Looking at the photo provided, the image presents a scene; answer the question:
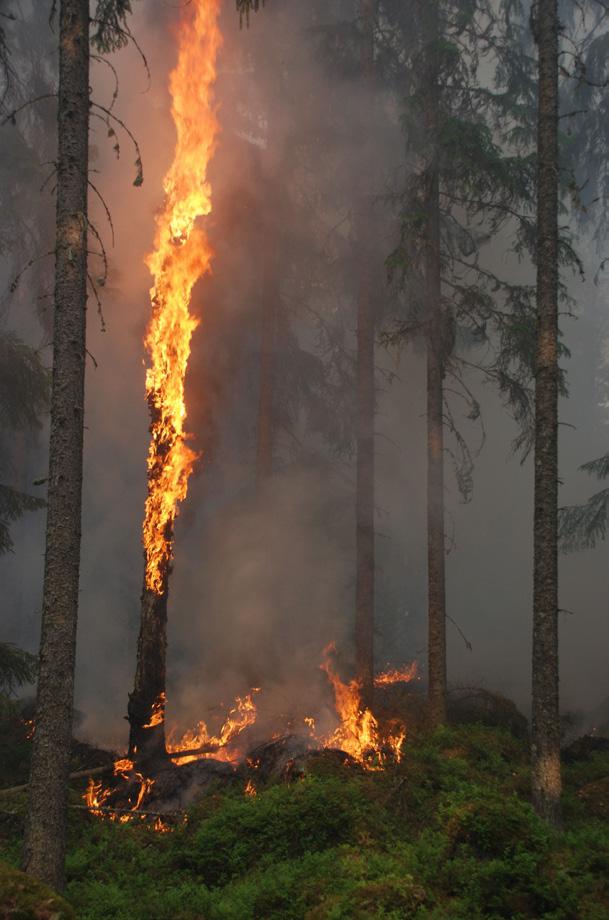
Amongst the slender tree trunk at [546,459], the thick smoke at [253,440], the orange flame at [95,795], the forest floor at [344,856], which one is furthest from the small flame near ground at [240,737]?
the slender tree trunk at [546,459]

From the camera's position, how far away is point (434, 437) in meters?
14.7

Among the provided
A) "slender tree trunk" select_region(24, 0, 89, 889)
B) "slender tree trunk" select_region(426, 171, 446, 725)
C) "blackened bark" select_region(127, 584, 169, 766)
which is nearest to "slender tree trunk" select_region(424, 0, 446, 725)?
"slender tree trunk" select_region(426, 171, 446, 725)

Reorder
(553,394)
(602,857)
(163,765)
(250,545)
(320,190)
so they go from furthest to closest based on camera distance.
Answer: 1. (250,545)
2. (320,190)
3. (163,765)
4. (553,394)
5. (602,857)

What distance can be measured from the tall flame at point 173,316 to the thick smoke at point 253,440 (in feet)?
6.71

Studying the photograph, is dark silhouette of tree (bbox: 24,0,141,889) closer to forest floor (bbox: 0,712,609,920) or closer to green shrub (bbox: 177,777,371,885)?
forest floor (bbox: 0,712,609,920)

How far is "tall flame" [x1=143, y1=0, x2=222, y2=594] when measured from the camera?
12055mm

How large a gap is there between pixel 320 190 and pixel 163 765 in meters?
14.3

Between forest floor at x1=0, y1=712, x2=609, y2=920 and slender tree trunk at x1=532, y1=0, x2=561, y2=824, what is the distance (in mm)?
1057

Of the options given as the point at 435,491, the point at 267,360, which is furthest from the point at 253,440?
the point at 435,491

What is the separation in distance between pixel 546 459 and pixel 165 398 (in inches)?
241

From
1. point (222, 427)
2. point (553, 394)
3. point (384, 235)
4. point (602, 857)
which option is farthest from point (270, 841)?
point (222, 427)

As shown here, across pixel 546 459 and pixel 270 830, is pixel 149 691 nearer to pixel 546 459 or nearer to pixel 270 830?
pixel 270 830

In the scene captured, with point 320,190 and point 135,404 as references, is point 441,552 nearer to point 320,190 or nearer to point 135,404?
point 320,190

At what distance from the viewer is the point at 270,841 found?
8102mm
